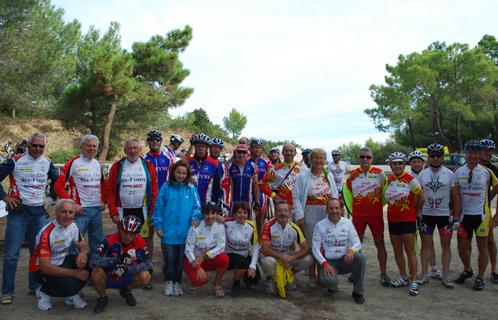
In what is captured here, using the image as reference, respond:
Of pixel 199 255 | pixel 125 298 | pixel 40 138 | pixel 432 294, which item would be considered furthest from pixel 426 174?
pixel 40 138

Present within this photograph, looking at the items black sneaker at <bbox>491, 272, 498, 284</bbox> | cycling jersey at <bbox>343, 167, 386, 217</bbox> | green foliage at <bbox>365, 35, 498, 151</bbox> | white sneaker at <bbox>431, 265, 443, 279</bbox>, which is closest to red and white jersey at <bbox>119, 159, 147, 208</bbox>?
cycling jersey at <bbox>343, 167, 386, 217</bbox>

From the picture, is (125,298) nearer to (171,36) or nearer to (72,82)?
(72,82)

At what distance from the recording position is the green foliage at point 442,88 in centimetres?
3459

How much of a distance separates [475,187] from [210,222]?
12.5 ft

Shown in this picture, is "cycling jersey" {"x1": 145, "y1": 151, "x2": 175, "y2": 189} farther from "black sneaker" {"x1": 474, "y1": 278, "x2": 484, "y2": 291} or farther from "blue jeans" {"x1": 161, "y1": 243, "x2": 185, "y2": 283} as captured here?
"black sneaker" {"x1": 474, "y1": 278, "x2": 484, "y2": 291}

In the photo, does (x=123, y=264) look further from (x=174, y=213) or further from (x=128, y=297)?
(x=174, y=213)

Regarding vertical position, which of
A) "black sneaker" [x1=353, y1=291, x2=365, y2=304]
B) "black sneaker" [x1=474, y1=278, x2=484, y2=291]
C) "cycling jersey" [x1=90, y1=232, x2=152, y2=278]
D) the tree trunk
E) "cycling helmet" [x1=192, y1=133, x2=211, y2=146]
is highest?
the tree trunk

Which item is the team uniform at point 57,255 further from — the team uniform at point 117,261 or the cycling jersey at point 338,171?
the cycling jersey at point 338,171

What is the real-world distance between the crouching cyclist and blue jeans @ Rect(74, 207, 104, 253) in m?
0.68

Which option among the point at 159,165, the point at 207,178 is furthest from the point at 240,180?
the point at 159,165

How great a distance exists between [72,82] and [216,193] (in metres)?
18.5

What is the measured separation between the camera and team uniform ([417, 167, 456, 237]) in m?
5.88

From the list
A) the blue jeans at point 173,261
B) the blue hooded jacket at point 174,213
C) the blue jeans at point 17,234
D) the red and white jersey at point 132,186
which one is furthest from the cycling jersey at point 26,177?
the blue jeans at point 173,261

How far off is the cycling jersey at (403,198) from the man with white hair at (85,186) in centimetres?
405
